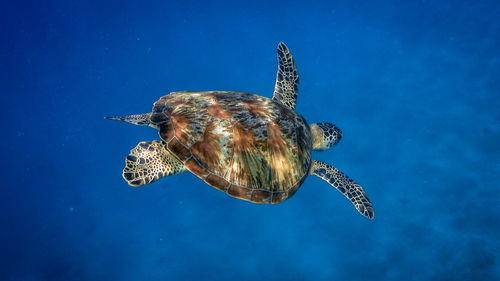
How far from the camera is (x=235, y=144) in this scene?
11.1ft

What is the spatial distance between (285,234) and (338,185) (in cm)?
338

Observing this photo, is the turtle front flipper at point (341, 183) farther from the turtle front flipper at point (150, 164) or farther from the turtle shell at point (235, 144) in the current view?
the turtle front flipper at point (150, 164)

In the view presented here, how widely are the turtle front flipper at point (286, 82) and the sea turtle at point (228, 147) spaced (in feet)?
4.05

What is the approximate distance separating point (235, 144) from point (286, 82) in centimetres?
241

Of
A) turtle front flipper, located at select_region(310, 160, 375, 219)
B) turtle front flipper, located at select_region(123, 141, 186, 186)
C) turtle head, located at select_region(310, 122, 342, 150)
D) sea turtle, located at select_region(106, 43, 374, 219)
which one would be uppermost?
turtle head, located at select_region(310, 122, 342, 150)

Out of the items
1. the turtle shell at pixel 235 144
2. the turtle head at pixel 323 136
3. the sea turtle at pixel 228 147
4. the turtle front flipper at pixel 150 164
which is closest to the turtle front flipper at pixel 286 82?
the turtle head at pixel 323 136

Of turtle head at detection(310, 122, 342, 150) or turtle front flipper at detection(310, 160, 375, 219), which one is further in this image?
turtle head at detection(310, 122, 342, 150)

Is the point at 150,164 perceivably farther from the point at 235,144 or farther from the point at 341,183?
the point at 341,183

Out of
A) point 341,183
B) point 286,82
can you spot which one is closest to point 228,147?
point 341,183

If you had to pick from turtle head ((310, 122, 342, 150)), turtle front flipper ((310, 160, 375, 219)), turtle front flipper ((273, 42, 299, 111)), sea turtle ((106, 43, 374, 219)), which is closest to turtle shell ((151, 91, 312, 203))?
sea turtle ((106, 43, 374, 219))

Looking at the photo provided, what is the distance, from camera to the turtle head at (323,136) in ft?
16.2

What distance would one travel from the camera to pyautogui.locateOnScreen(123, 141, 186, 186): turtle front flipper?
3514 millimetres

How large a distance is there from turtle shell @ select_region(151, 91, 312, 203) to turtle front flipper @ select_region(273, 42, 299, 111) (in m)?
1.46

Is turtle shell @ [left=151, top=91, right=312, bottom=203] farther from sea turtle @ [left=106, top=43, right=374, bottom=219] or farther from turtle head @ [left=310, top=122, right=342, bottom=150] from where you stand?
turtle head @ [left=310, top=122, right=342, bottom=150]
